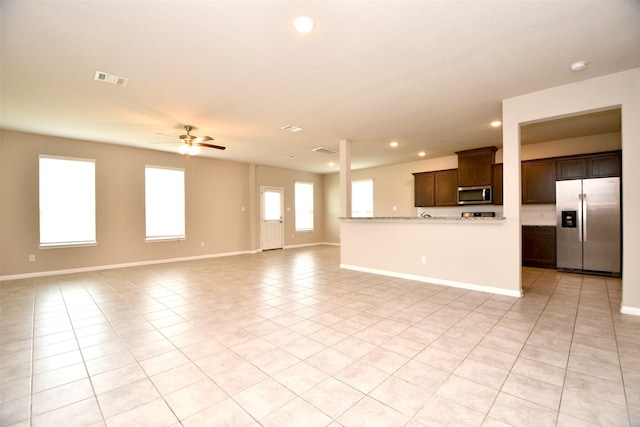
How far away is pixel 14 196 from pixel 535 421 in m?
8.01

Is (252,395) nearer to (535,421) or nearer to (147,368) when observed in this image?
(147,368)

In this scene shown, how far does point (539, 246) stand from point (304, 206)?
6.99 metres

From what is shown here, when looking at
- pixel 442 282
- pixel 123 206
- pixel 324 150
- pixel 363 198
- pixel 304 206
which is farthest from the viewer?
pixel 304 206

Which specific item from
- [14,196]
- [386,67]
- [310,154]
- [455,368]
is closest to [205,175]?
[310,154]

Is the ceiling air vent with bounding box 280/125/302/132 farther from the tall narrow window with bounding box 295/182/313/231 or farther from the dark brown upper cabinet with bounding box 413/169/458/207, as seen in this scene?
the tall narrow window with bounding box 295/182/313/231

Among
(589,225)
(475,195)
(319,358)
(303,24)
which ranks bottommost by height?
(319,358)

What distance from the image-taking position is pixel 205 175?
7.89 metres

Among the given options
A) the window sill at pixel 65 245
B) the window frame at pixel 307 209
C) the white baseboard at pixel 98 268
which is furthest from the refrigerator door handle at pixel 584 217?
the window sill at pixel 65 245

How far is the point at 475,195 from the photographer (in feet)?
22.2

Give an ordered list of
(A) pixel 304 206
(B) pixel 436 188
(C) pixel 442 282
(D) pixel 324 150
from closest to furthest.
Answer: (C) pixel 442 282
(D) pixel 324 150
(B) pixel 436 188
(A) pixel 304 206

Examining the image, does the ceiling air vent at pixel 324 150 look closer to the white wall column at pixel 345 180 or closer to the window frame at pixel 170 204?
the white wall column at pixel 345 180

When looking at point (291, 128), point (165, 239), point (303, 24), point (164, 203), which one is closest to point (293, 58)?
point (303, 24)

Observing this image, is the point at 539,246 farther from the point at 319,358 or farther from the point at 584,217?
the point at 319,358

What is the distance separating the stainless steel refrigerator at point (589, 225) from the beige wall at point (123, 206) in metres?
7.37
